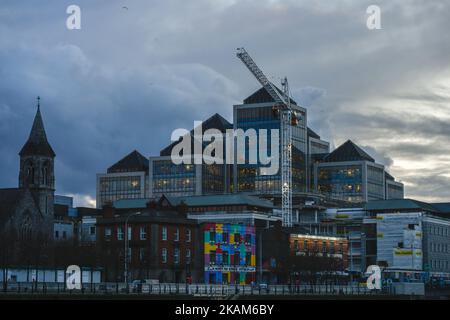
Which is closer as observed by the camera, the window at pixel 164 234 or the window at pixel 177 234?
the window at pixel 164 234

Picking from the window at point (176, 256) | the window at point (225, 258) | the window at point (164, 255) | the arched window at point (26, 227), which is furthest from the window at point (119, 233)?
the window at point (225, 258)

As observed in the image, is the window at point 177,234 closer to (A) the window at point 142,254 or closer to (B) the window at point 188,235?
(B) the window at point 188,235

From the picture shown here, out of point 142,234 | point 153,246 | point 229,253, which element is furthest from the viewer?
point 229,253

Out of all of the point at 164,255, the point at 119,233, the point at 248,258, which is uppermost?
the point at 119,233

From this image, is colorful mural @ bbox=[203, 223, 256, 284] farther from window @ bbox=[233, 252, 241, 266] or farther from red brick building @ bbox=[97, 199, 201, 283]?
red brick building @ bbox=[97, 199, 201, 283]

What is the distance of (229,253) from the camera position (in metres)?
191

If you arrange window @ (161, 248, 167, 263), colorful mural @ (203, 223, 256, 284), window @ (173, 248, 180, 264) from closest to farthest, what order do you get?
window @ (161, 248, 167, 263) < window @ (173, 248, 180, 264) < colorful mural @ (203, 223, 256, 284)

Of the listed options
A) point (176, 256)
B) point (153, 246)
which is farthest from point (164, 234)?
point (176, 256)

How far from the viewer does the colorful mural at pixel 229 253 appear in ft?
611

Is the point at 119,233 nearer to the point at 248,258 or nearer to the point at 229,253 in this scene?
the point at 229,253

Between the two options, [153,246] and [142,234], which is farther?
[142,234]

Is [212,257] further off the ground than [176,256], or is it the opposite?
[176,256]

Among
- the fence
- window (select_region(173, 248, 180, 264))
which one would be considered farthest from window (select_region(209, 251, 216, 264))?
the fence

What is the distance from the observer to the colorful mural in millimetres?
186250
